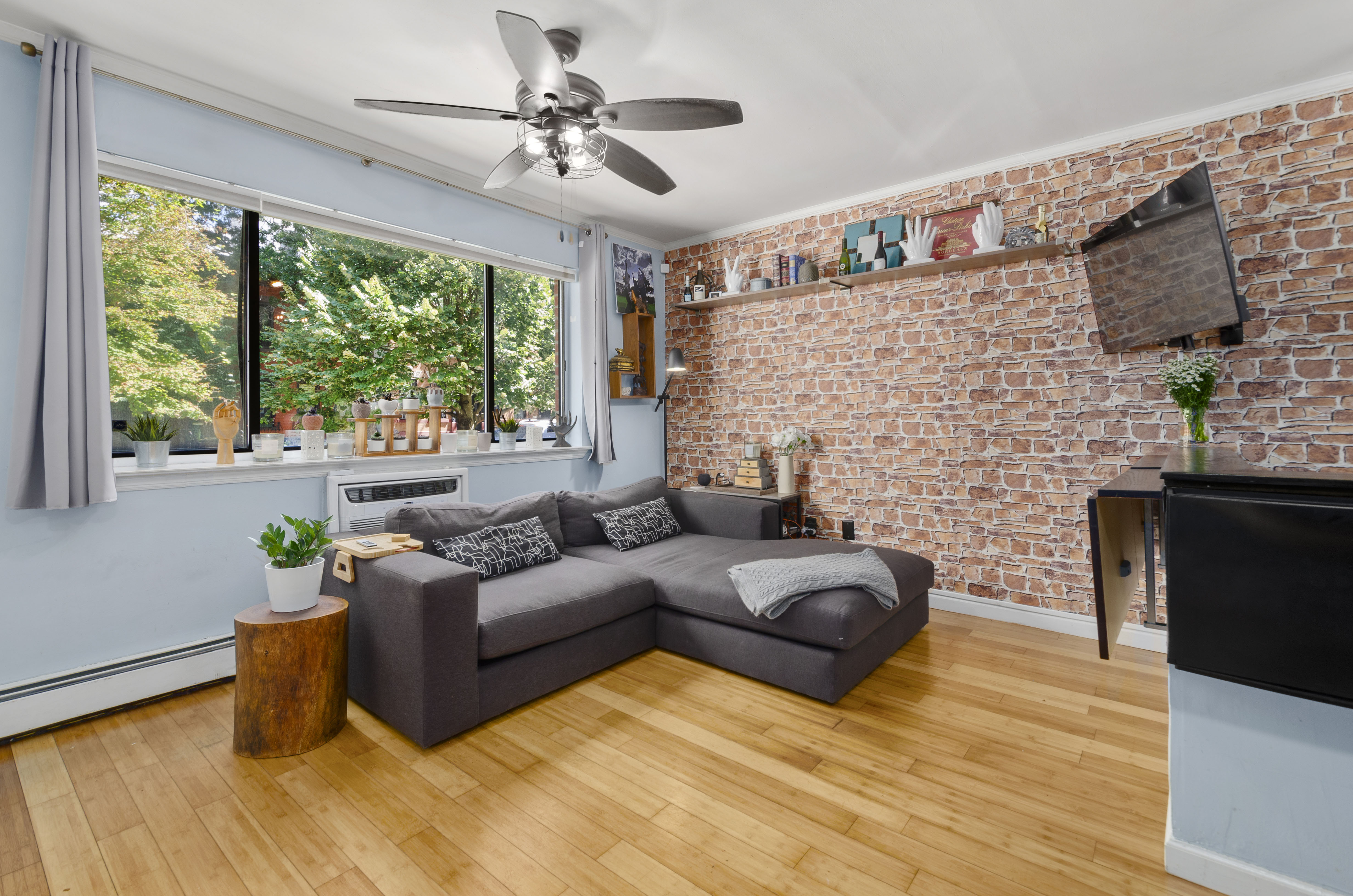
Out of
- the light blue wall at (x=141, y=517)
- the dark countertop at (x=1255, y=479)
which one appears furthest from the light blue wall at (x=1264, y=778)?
the light blue wall at (x=141, y=517)

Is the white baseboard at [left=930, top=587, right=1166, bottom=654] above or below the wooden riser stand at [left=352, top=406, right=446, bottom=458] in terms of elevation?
below

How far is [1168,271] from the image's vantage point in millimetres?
2607

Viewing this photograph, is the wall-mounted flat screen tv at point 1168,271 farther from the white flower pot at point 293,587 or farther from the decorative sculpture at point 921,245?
the white flower pot at point 293,587

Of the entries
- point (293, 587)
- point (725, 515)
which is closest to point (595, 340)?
point (725, 515)

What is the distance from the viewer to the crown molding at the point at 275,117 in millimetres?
2441

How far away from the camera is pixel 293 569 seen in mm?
2145

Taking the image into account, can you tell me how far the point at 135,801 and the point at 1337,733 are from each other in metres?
3.24

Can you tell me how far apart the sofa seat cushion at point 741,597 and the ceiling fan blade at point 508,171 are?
1.96 m

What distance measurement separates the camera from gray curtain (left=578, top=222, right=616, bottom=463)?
14.6 ft

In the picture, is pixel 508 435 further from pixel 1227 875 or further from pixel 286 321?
pixel 1227 875

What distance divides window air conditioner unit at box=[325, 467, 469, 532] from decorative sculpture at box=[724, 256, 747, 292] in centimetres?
244

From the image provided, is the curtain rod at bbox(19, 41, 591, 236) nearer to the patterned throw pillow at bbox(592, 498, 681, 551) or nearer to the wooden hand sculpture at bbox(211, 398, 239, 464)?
the wooden hand sculpture at bbox(211, 398, 239, 464)

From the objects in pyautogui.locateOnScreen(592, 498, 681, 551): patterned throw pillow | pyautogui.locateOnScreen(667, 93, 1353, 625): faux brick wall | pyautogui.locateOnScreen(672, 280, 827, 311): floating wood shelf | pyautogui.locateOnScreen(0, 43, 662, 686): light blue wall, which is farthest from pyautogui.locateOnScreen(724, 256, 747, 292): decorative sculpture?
pyautogui.locateOnScreen(0, 43, 662, 686): light blue wall

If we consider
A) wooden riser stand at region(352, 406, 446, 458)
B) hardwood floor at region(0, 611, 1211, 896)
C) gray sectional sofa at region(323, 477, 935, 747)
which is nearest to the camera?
hardwood floor at region(0, 611, 1211, 896)
